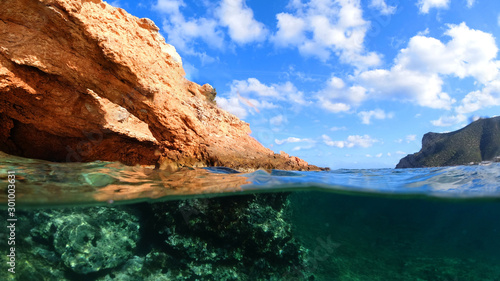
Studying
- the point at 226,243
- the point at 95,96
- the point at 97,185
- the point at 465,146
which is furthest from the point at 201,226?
the point at 465,146

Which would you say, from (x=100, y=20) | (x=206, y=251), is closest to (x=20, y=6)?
(x=100, y=20)

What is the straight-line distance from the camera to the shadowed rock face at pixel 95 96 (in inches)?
303

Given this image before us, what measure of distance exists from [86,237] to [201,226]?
3321 mm

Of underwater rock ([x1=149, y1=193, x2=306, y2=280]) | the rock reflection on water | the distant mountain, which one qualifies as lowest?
underwater rock ([x1=149, y1=193, x2=306, y2=280])

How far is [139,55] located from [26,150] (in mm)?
6244

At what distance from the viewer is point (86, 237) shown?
7035mm

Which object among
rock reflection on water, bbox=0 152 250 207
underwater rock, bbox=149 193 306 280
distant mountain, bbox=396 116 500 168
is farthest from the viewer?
distant mountain, bbox=396 116 500 168

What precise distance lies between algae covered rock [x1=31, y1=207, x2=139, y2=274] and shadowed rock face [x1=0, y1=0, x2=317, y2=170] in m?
3.27

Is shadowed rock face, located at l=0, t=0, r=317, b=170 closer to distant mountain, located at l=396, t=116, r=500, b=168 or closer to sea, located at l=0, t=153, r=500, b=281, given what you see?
sea, located at l=0, t=153, r=500, b=281

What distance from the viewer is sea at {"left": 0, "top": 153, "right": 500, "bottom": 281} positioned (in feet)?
22.5

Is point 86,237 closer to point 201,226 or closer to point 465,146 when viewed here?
point 201,226

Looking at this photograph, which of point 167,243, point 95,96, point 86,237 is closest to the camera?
point 86,237

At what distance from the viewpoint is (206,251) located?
289 inches

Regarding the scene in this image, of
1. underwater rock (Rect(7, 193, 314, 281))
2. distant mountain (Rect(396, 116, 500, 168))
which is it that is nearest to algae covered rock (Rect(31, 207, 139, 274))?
underwater rock (Rect(7, 193, 314, 281))
